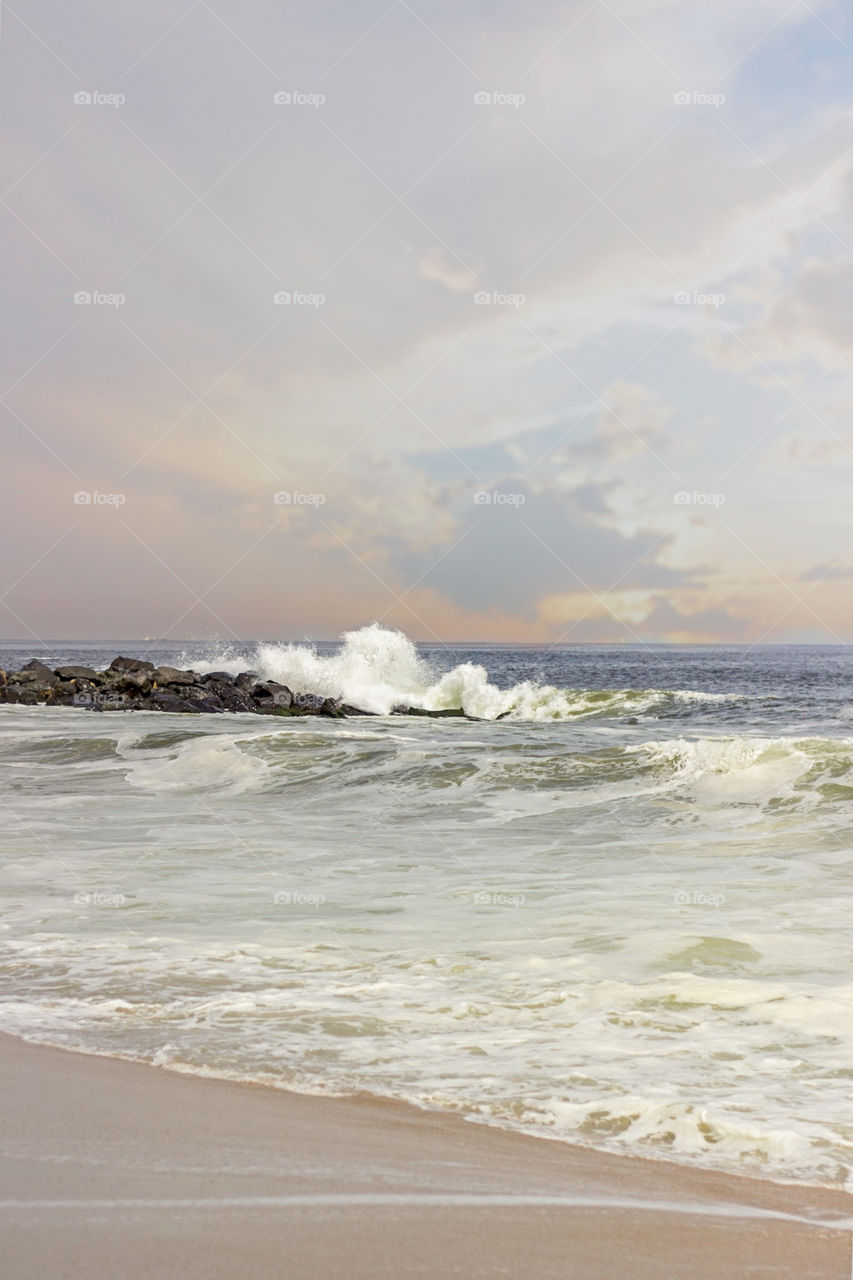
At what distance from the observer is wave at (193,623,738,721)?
33.3 metres

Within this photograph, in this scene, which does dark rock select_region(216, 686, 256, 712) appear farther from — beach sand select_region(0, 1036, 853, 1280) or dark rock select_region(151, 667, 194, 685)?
beach sand select_region(0, 1036, 853, 1280)

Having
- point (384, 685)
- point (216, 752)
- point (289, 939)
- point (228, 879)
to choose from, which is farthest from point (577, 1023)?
point (384, 685)

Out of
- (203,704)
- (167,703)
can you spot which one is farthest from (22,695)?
(203,704)

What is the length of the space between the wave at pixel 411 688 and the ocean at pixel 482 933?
16558 mm

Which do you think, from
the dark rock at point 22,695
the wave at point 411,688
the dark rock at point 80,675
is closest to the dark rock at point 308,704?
the wave at point 411,688

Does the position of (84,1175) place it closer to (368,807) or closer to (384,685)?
(368,807)

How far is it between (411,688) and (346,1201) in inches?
1293

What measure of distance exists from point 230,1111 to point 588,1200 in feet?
4.17

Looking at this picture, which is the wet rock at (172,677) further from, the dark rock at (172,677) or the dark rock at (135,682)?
the dark rock at (135,682)

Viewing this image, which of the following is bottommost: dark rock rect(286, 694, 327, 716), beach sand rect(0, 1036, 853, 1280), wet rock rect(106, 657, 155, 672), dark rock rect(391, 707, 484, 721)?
dark rock rect(391, 707, 484, 721)

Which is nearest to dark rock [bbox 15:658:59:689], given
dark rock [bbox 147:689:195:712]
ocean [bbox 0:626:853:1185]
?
dark rock [bbox 147:689:195:712]

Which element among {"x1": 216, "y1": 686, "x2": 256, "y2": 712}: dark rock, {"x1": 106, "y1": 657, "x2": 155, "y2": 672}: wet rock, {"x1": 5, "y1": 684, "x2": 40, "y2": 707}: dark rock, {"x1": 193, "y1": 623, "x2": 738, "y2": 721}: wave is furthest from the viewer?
{"x1": 193, "y1": 623, "x2": 738, "y2": 721}: wave

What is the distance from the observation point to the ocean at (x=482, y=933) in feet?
12.3

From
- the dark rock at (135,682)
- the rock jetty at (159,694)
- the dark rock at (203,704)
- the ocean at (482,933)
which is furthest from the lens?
the dark rock at (135,682)
